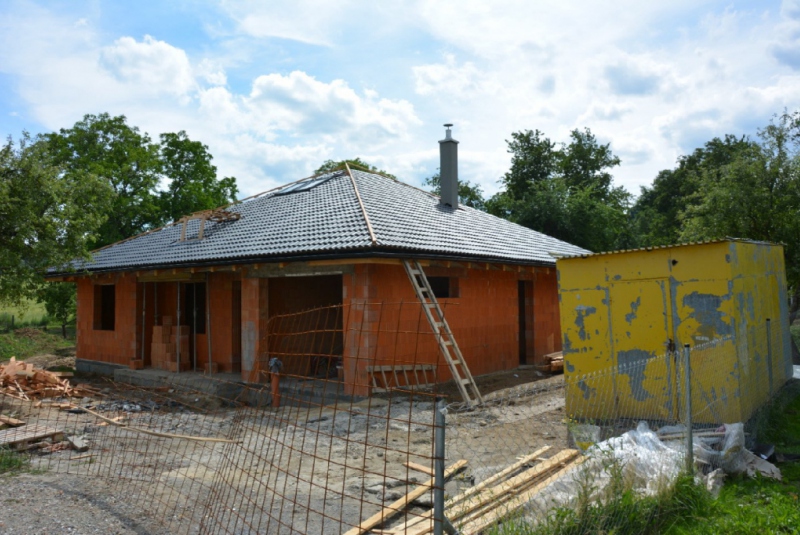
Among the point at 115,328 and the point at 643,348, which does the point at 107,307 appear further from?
the point at 643,348

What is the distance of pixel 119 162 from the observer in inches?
1271

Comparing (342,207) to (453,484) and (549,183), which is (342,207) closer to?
(453,484)

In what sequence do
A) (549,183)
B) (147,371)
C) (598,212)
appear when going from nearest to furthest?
1. (147,371)
2. (598,212)
3. (549,183)

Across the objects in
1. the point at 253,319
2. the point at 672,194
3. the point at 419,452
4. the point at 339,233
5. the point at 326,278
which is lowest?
the point at 419,452

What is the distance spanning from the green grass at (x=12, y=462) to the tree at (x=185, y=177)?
26.7 metres

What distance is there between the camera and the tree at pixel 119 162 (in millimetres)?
30594

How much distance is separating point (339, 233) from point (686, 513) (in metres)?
8.68

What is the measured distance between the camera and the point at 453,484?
609cm

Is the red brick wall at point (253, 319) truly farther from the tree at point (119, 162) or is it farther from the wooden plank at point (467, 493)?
the tree at point (119, 162)

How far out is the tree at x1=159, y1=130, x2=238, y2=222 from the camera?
110 feet

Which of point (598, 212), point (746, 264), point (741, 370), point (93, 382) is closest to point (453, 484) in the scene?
point (741, 370)

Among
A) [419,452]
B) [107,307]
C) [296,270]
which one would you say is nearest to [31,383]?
[107,307]

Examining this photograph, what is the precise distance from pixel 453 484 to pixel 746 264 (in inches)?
194

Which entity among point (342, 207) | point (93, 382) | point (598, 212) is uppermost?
point (598, 212)
